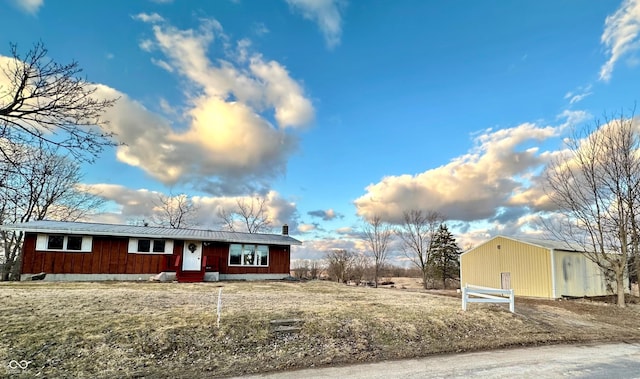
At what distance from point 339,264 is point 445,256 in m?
12.2

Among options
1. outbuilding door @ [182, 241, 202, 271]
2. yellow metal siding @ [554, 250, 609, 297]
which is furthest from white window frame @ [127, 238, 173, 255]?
yellow metal siding @ [554, 250, 609, 297]

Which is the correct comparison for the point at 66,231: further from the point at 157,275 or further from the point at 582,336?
the point at 582,336

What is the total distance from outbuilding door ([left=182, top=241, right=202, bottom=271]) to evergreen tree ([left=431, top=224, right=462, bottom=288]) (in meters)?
27.0

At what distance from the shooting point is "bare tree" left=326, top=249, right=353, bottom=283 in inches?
1419

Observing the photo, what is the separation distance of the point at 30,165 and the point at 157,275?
1393 cm

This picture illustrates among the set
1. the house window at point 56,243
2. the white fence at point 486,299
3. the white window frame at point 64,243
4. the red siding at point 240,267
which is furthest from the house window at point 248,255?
the white fence at point 486,299

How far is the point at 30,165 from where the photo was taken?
711cm

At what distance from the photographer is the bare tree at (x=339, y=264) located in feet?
118

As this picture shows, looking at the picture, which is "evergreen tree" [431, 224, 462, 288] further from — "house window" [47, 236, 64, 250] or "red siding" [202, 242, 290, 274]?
"house window" [47, 236, 64, 250]

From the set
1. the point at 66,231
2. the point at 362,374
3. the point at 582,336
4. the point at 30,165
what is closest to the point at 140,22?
the point at 30,165

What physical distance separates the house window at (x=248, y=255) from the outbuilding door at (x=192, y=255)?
1.89 metres

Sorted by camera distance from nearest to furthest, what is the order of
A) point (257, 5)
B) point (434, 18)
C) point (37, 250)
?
point (257, 5) < point (434, 18) < point (37, 250)

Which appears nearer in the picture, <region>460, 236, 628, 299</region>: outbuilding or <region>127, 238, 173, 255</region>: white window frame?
<region>127, 238, 173, 255</region>: white window frame

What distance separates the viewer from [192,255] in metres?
21.0
